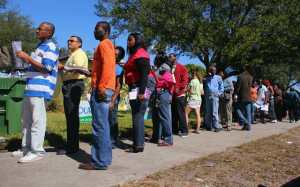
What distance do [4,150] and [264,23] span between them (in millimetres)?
22609

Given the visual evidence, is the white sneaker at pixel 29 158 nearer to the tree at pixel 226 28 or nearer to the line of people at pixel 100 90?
the line of people at pixel 100 90

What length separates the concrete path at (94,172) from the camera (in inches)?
254

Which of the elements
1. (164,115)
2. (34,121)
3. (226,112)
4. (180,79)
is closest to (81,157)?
(34,121)

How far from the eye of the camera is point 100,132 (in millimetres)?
7191

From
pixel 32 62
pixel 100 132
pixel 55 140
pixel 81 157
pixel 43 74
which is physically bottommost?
pixel 81 157

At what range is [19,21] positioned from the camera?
56438 millimetres

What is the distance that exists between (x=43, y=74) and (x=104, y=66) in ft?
3.24

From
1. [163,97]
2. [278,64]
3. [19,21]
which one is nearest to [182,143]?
[163,97]

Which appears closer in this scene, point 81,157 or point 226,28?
point 81,157

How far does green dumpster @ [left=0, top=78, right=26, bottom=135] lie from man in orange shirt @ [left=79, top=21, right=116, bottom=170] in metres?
4.64

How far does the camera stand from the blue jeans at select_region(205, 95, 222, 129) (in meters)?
13.5

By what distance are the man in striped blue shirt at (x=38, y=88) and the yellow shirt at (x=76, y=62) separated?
1.51ft

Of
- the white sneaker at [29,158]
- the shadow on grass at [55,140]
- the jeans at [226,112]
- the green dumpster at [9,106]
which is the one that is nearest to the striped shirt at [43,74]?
the white sneaker at [29,158]

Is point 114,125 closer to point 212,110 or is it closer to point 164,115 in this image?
point 164,115
